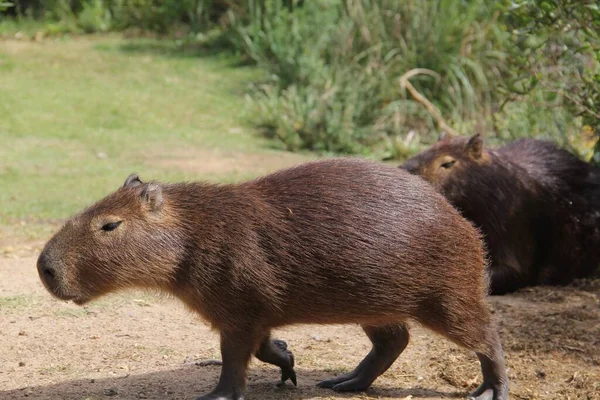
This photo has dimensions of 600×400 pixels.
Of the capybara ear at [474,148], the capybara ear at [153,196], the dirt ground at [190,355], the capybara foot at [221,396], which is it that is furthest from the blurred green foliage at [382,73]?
the capybara foot at [221,396]

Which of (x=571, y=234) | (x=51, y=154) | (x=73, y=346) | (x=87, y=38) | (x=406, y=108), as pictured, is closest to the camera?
(x=73, y=346)

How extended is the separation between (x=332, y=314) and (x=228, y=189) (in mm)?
750

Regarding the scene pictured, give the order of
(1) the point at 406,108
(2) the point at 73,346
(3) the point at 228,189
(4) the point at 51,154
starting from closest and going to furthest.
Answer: (3) the point at 228,189 → (2) the point at 73,346 → (4) the point at 51,154 → (1) the point at 406,108

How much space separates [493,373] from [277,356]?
39.1 inches

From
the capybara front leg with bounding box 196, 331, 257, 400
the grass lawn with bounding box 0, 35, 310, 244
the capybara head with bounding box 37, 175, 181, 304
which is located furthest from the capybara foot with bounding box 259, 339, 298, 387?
the grass lawn with bounding box 0, 35, 310, 244

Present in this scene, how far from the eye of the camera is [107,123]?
11.6 m

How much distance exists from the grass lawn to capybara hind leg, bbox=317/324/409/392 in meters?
3.85

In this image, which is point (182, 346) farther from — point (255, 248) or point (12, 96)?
point (12, 96)

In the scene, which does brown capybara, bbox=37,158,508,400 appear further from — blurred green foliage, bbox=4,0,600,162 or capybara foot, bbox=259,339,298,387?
blurred green foliage, bbox=4,0,600,162

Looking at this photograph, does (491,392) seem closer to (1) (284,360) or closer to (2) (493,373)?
(2) (493,373)

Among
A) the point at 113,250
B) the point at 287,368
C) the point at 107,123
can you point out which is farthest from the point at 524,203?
the point at 107,123

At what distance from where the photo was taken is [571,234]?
293 inches

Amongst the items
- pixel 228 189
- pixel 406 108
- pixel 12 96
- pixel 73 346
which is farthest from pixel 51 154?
pixel 228 189

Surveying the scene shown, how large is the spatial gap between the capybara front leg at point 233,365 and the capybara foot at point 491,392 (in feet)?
3.57
